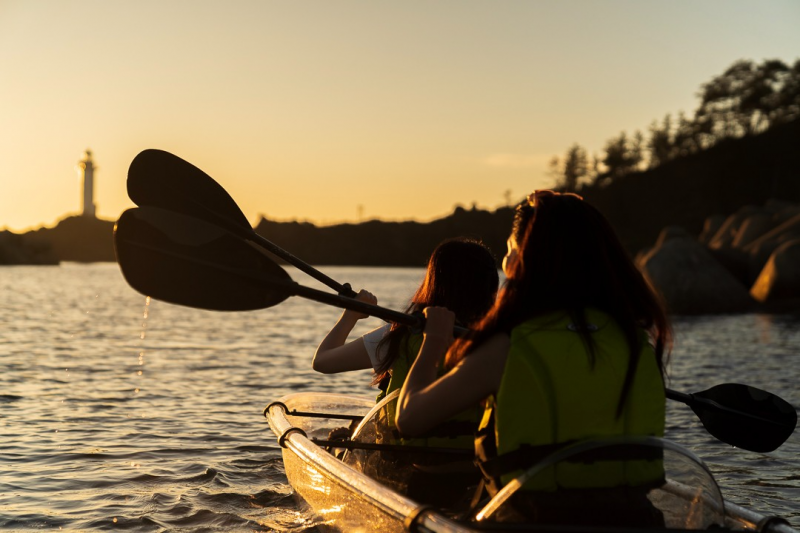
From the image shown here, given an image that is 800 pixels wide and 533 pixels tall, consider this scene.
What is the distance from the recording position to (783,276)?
28.9 m

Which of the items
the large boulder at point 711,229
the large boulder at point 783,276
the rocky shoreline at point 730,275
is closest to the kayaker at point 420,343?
the rocky shoreline at point 730,275

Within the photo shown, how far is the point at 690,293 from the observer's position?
3012 cm

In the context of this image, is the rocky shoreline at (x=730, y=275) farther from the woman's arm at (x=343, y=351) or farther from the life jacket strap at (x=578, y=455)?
the life jacket strap at (x=578, y=455)

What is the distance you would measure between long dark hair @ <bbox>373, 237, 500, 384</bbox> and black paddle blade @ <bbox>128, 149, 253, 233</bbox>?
160cm

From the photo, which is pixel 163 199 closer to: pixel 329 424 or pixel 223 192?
pixel 223 192

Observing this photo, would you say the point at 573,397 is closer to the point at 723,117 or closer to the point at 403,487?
the point at 403,487

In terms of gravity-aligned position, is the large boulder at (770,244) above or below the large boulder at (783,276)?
above

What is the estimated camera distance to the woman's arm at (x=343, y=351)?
16.0 feet

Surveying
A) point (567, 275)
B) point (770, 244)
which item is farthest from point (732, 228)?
Result: point (567, 275)

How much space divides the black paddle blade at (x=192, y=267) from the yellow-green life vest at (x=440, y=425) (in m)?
0.68

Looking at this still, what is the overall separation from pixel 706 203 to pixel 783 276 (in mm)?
67623

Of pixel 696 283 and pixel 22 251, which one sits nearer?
pixel 696 283

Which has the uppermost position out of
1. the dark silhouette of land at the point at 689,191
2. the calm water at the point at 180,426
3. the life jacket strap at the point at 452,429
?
the dark silhouette of land at the point at 689,191

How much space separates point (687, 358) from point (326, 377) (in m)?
7.74
